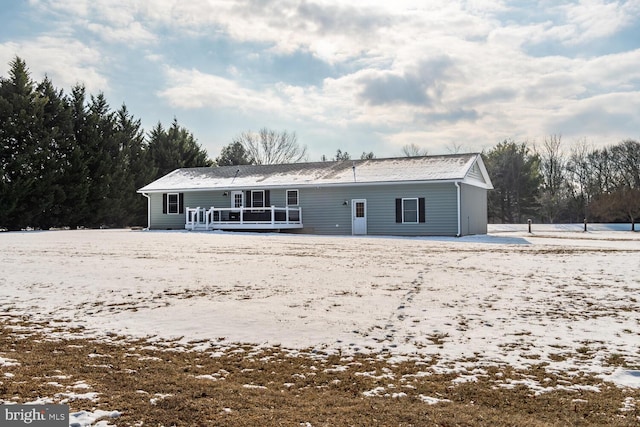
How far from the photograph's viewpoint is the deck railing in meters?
25.3

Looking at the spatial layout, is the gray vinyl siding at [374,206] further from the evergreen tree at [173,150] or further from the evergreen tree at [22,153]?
the evergreen tree at [173,150]

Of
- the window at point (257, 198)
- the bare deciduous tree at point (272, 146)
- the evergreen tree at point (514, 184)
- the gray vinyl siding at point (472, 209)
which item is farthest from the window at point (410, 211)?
the bare deciduous tree at point (272, 146)

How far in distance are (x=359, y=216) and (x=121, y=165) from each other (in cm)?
1895

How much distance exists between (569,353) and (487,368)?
0.97m

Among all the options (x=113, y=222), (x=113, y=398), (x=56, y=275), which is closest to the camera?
(x=113, y=398)

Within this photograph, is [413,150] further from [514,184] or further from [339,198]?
[339,198]

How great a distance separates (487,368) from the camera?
4.11m

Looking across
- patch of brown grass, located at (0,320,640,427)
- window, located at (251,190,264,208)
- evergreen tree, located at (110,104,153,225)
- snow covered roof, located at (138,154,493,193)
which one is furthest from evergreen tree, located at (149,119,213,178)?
patch of brown grass, located at (0,320,640,427)

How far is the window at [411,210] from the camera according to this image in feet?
76.5

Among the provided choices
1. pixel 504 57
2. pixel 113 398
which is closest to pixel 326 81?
pixel 504 57

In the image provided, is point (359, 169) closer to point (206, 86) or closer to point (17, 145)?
point (206, 86)

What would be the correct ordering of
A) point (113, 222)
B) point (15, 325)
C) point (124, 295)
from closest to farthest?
point (15, 325) → point (124, 295) → point (113, 222)

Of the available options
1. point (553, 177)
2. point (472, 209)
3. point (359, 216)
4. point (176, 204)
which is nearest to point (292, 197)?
point (359, 216)

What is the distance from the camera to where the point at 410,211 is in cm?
2359
